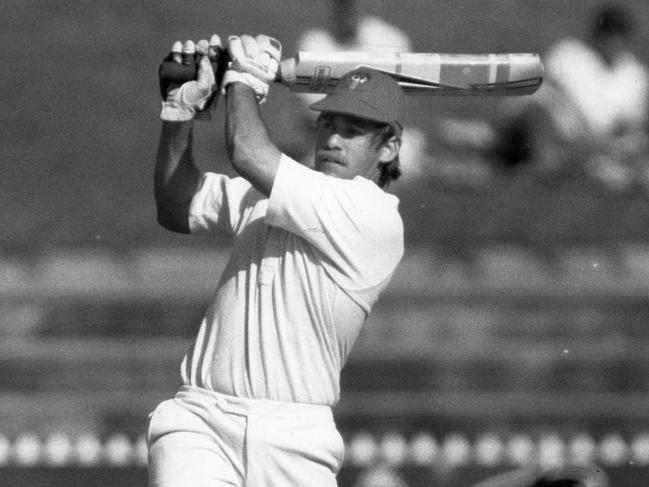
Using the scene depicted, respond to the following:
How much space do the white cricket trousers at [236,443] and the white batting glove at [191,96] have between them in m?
→ 0.62

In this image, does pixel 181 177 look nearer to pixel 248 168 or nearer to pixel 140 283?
pixel 248 168

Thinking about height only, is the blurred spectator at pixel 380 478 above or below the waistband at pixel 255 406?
below

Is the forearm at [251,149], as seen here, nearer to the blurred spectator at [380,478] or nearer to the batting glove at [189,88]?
the batting glove at [189,88]

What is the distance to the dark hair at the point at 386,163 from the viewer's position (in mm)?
3102

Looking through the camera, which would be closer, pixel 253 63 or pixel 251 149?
pixel 251 149

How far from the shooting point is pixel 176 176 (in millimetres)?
3260

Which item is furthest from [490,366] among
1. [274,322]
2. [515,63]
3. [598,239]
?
[274,322]

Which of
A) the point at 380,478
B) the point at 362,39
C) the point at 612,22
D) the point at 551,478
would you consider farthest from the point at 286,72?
the point at 612,22

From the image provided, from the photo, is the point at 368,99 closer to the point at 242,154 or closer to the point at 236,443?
the point at 242,154

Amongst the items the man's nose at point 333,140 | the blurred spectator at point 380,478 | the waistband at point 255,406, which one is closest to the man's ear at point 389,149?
the man's nose at point 333,140

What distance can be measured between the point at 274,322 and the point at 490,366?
3.29m

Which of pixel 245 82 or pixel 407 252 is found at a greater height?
pixel 245 82

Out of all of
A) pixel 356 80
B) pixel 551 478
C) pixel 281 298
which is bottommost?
pixel 551 478

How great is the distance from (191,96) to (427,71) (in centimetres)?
58
